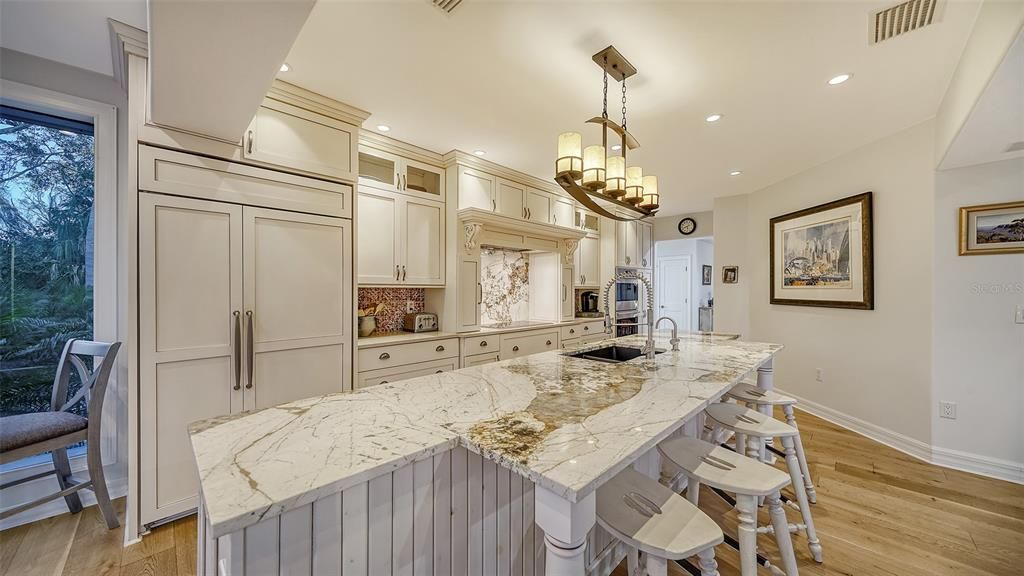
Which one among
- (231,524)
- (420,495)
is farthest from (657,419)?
(231,524)

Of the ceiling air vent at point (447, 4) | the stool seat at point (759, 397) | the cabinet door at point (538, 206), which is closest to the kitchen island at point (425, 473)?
the stool seat at point (759, 397)

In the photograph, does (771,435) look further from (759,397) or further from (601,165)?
(601,165)

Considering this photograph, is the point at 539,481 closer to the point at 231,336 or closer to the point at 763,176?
the point at 231,336

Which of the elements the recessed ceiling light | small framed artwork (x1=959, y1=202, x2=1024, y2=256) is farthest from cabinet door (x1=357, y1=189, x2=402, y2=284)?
small framed artwork (x1=959, y1=202, x2=1024, y2=256)

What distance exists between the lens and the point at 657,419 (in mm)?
1201

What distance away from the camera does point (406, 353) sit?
2979 mm

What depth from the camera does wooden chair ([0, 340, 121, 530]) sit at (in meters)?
1.79

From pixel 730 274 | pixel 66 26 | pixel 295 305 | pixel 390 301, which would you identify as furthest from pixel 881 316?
pixel 66 26

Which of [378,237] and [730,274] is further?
[730,274]

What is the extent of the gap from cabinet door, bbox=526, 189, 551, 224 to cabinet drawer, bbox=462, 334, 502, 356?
134cm

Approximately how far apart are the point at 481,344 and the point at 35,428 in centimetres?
259

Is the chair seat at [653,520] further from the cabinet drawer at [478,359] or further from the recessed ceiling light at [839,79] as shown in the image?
the recessed ceiling light at [839,79]

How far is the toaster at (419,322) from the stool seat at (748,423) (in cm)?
228

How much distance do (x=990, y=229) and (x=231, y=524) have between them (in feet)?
14.1
